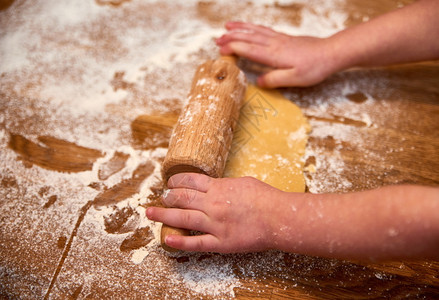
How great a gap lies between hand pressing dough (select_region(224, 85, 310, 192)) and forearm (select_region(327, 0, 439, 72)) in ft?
0.71

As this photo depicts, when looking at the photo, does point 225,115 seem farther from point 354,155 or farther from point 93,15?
point 93,15

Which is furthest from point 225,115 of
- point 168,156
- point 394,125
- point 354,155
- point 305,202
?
point 394,125

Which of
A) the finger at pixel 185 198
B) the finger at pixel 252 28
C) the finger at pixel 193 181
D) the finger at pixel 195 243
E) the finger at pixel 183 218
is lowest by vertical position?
A: the finger at pixel 195 243

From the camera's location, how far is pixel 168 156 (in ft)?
2.64

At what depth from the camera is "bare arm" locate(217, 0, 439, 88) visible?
998 millimetres

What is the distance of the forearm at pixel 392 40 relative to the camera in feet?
3.24

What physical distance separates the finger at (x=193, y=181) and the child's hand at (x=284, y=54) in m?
0.43

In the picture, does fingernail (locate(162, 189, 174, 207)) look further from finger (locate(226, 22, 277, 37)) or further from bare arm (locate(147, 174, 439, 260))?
finger (locate(226, 22, 277, 37))

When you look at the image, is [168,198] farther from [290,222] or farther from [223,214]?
[290,222]

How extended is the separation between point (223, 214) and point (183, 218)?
9 cm

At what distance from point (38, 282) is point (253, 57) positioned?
0.83 metres

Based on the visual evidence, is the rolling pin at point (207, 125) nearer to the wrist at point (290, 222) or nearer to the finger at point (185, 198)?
the finger at point (185, 198)

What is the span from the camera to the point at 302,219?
735mm

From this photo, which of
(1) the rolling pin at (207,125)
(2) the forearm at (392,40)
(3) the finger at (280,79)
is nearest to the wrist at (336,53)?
(2) the forearm at (392,40)
